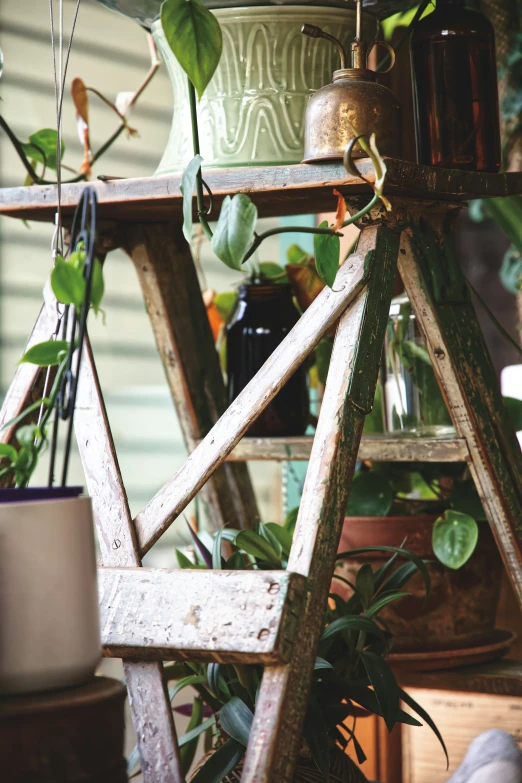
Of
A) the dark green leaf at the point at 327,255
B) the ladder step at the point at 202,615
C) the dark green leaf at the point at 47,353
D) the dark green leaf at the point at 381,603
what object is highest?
the dark green leaf at the point at 327,255

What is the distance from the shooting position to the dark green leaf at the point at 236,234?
0.88 m

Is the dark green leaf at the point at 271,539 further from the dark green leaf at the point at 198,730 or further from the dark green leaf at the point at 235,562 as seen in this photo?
the dark green leaf at the point at 198,730

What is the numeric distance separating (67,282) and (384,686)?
582 millimetres

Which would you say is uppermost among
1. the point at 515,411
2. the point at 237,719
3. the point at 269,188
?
the point at 269,188

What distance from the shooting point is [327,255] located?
0.92m

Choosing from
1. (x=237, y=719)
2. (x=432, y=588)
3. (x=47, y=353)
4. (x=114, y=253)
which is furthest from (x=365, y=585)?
(x=114, y=253)

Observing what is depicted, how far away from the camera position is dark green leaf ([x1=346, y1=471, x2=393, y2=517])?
1377 millimetres

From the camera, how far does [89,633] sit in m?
0.68

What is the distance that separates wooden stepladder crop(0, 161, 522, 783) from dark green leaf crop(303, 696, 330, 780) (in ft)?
0.52

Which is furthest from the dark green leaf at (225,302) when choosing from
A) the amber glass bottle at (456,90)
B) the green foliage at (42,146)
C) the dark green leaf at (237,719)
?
the dark green leaf at (237,719)

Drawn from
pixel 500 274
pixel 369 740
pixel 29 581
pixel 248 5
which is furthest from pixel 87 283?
pixel 500 274

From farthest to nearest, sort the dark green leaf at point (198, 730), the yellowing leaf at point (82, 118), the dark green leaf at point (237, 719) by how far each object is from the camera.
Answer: the yellowing leaf at point (82, 118) → the dark green leaf at point (198, 730) → the dark green leaf at point (237, 719)

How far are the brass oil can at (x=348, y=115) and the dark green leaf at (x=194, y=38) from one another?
0.37 feet

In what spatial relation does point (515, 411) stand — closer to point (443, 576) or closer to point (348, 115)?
point (443, 576)
